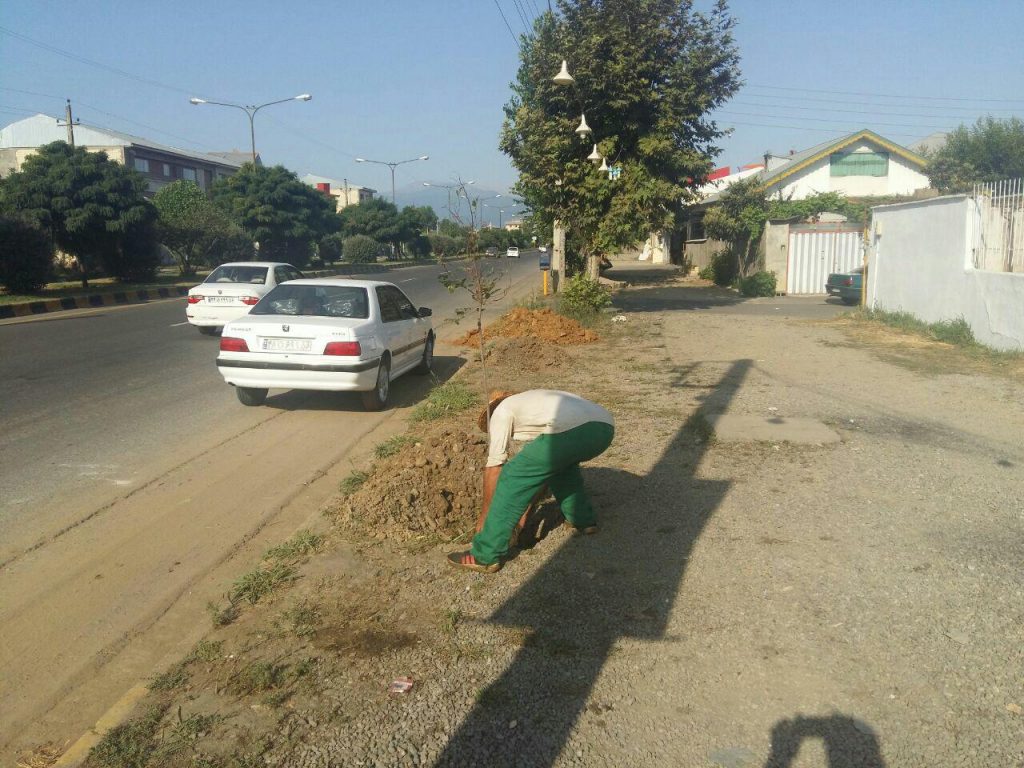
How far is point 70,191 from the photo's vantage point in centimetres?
2745

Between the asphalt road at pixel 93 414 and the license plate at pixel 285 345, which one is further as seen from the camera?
the license plate at pixel 285 345

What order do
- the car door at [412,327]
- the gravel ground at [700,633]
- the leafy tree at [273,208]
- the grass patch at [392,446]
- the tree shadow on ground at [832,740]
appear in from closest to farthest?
the tree shadow on ground at [832,740] → the gravel ground at [700,633] → the grass patch at [392,446] → the car door at [412,327] → the leafy tree at [273,208]

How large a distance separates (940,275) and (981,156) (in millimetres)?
28692

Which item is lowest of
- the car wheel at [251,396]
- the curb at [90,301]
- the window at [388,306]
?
the car wheel at [251,396]

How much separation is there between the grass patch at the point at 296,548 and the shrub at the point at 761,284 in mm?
23523

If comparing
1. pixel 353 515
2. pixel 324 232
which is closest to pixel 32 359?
pixel 353 515

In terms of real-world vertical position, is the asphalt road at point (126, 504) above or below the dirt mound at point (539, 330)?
below

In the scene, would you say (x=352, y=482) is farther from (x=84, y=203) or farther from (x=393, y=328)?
(x=84, y=203)

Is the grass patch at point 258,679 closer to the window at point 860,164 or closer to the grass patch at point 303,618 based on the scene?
the grass patch at point 303,618

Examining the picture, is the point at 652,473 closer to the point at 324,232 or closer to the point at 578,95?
the point at 578,95

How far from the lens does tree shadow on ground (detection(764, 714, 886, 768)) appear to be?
298cm

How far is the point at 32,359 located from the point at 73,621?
9.74 metres

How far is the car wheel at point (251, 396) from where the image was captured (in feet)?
30.8

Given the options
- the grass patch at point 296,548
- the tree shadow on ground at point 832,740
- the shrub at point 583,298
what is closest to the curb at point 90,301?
the shrub at point 583,298
